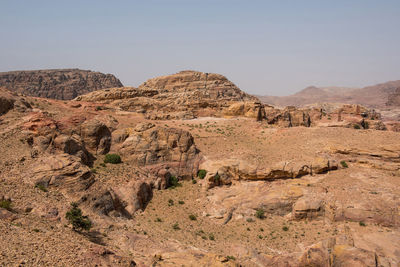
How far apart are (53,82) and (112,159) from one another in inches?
2855

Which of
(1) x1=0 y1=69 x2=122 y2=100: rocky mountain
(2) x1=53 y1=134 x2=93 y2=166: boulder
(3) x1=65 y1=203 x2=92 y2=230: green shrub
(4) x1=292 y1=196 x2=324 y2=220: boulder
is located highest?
(1) x1=0 y1=69 x2=122 y2=100: rocky mountain

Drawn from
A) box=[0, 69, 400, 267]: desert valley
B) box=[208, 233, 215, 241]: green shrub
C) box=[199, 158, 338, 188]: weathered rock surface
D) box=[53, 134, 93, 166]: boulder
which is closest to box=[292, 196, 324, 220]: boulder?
box=[0, 69, 400, 267]: desert valley

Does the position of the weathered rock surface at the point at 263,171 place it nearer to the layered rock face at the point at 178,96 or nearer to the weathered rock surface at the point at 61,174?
the weathered rock surface at the point at 61,174

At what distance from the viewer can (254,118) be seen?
40.1 meters

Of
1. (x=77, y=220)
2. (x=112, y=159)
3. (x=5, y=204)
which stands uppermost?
(x=112, y=159)

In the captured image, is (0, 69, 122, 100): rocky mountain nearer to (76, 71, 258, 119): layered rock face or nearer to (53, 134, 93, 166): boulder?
(76, 71, 258, 119): layered rock face

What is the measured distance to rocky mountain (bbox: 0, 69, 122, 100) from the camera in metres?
83.2

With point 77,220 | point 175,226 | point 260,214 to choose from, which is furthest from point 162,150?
point 77,220

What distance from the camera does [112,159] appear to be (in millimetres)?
26125

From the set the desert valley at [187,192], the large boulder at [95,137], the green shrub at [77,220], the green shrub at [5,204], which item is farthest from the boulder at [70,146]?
the green shrub at [77,220]

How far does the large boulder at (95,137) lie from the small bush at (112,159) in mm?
1398

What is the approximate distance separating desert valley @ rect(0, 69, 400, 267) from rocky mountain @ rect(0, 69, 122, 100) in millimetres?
57155

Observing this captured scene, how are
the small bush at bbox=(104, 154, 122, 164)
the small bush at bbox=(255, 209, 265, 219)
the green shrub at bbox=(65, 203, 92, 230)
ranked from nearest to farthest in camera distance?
the green shrub at bbox=(65, 203, 92, 230) → the small bush at bbox=(255, 209, 265, 219) → the small bush at bbox=(104, 154, 122, 164)

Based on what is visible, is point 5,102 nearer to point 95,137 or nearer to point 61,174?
point 95,137
